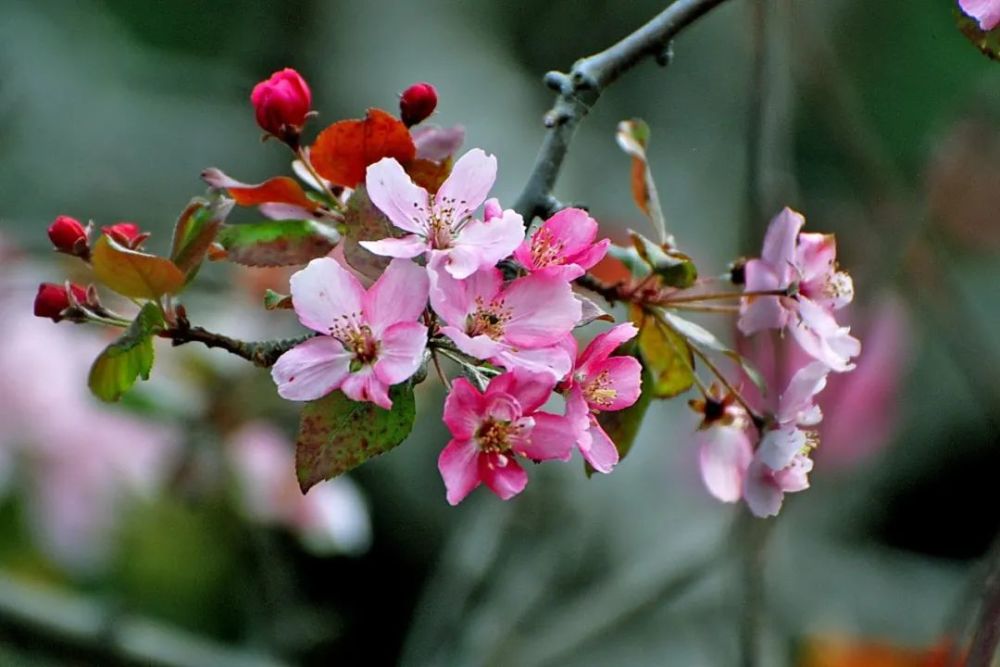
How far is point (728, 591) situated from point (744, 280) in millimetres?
1385

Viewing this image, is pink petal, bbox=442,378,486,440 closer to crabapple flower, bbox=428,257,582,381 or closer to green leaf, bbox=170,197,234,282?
crabapple flower, bbox=428,257,582,381

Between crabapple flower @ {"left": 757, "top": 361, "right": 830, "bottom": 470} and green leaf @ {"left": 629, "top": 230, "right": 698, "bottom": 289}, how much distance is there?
67 millimetres

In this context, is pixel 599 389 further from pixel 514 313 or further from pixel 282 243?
pixel 282 243

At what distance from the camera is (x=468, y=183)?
506mm

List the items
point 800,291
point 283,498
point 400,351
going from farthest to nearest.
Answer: point 283,498, point 800,291, point 400,351

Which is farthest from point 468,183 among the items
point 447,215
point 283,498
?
point 283,498

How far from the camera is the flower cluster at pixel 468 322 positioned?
0.48 m

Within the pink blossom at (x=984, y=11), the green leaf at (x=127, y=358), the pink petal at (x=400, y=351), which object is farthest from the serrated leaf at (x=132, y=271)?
the pink blossom at (x=984, y=11)

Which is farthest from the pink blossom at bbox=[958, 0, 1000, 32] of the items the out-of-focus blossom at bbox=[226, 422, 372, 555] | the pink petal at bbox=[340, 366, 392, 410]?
the out-of-focus blossom at bbox=[226, 422, 372, 555]

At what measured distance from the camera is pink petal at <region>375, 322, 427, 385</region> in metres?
0.47

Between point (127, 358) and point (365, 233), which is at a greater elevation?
point (365, 233)

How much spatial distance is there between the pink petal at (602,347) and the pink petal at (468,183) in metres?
0.08

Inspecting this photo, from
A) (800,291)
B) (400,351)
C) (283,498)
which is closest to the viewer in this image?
(400,351)

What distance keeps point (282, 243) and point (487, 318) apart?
0.13 m
